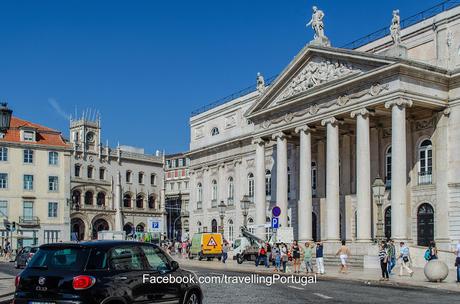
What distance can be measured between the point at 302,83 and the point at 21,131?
43.1 meters

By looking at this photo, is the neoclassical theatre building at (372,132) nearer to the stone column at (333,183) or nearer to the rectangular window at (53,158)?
the stone column at (333,183)

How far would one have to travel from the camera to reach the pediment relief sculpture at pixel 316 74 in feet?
137

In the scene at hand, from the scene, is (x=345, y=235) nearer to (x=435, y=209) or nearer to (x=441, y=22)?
(x=435, y=209)

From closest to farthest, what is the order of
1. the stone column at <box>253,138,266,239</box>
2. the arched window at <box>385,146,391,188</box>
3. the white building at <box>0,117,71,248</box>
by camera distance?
the arched window at <box>385,146,391,188</box>
the stone column at <box>253,138,266,239</box>
the white building at <box>0,117,71,248</box>

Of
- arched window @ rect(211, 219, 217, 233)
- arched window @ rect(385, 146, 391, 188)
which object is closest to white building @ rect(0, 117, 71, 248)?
arched window @ rect(211, 219, 217, 233)

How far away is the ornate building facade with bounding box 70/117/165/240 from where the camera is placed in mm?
87812

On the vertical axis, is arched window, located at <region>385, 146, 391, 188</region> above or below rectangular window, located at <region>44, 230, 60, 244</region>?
above

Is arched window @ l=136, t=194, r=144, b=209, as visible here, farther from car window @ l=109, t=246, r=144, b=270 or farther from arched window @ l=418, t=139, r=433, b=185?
car window @ l=109, t=246, r=144, b=270

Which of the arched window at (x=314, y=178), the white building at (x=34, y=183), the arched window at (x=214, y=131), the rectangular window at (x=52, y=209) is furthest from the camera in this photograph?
the rectangular window at (x=52, y=209)

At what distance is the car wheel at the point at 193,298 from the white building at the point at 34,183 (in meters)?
65.8

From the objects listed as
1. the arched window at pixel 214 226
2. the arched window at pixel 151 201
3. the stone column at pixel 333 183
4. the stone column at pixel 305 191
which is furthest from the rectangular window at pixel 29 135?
the stone column at pixel 333 183

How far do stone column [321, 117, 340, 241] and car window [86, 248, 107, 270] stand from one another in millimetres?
31990

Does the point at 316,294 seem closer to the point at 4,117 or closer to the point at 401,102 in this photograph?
the point at 4,117

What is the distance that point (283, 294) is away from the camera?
782 inches
